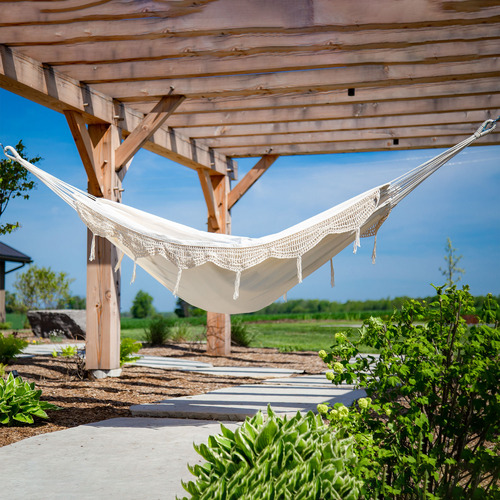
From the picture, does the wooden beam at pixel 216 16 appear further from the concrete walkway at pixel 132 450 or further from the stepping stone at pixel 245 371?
the stepping stone at pixel 245 371

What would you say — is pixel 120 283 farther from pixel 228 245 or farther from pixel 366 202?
pixel 366 202

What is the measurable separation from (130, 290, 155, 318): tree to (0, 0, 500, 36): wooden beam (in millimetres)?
12652

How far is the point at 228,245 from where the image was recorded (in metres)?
2.78

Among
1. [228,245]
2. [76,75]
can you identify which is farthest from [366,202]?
[76,75]

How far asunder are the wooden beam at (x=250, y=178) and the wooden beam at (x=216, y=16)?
9.76ft

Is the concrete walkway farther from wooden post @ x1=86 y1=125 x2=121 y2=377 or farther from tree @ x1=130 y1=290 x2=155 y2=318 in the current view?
tree @ x1=130 y1=290 x2=155 y2=318

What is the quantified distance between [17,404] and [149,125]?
219 cm

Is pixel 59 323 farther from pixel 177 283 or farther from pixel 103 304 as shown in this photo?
pixel 177 283

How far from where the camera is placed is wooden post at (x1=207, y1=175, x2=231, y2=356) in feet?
21.4

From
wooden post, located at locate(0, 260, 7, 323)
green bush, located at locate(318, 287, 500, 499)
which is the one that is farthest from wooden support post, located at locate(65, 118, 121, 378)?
wooden post, located at locate(0, 260, 7, 323)

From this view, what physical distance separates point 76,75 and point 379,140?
3.18m

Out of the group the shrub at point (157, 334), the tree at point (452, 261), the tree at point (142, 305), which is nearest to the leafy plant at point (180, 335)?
the shrub at point (157, 334)

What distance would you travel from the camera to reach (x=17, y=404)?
2.93 metres

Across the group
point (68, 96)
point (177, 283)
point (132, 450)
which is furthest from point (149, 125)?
point (132, 450)
